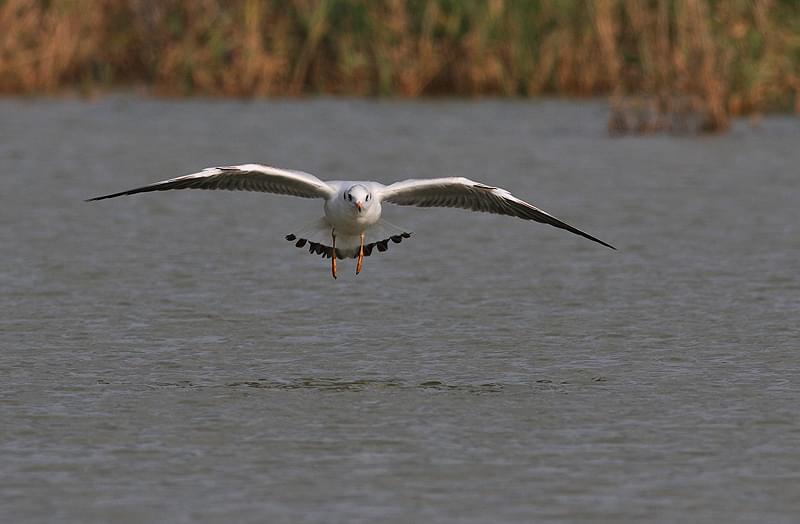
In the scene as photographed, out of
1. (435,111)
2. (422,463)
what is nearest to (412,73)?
(435,111)

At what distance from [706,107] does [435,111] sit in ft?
15.8

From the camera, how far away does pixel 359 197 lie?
1095cm

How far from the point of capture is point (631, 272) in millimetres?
13820

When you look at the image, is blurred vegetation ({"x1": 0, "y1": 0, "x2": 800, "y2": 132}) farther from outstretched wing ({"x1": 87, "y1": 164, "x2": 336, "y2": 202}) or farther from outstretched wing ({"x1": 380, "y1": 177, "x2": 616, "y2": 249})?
outstretched wing ({"x1": 87, "y1": 164, "x2": 336, "y2": 202})

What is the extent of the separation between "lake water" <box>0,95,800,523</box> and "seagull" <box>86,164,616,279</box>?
0.64m

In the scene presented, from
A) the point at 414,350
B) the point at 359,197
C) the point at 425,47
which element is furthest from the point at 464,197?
the point at 425,47

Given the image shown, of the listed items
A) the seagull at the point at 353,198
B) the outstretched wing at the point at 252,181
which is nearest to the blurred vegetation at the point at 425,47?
the seagull at the point at 353,198

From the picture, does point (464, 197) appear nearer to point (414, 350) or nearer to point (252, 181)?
point (414, 350)

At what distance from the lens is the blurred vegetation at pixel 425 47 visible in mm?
22609

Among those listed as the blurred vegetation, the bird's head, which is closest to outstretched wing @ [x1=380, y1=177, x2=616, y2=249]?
the bird's head

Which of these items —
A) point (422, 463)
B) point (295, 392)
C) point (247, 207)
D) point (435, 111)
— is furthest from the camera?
Answer: point (435, 111)

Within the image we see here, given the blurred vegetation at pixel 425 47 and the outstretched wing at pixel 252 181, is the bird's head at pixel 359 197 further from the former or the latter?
the blurred vegetation at pixel 425 47

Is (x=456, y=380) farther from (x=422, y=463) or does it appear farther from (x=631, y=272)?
(x=631, y=272)

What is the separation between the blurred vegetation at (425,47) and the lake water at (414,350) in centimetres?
184
